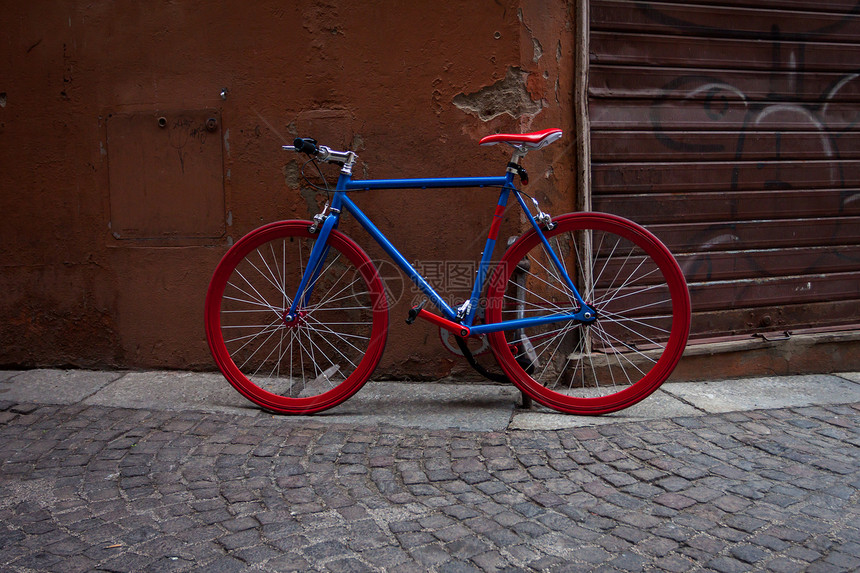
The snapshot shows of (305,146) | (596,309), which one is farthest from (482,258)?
(305,146)

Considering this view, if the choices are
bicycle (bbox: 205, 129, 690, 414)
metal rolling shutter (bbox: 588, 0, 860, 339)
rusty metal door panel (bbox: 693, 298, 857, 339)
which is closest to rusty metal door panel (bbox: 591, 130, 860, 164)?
metal rolling shutter (bbox: 588, 0, 860, 339)

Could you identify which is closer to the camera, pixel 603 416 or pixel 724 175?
pixel 603 416

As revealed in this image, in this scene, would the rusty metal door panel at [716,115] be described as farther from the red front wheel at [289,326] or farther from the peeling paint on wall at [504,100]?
the red front wheel at [289,326]

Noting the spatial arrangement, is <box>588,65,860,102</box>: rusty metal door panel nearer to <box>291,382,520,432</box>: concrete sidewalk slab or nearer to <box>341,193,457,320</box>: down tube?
<box>341,193,457,320</box>: down tube

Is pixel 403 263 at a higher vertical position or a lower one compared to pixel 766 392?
higher

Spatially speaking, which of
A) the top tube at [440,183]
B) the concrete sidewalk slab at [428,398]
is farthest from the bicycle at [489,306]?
the concrete sidewalk slab at [428,398]

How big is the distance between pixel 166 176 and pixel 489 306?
2.16m

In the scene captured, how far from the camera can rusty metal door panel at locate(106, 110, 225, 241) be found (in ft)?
13.4

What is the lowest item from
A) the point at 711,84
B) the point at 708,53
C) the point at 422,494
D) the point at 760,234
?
the point at 422,494

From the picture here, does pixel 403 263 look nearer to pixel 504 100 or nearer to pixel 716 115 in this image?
pixel 504 100

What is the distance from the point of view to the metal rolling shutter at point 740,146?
404cm

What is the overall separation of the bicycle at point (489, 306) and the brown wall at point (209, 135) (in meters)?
0.26

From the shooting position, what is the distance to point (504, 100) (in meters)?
3.84

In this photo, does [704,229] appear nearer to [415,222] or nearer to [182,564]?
[415,222]
